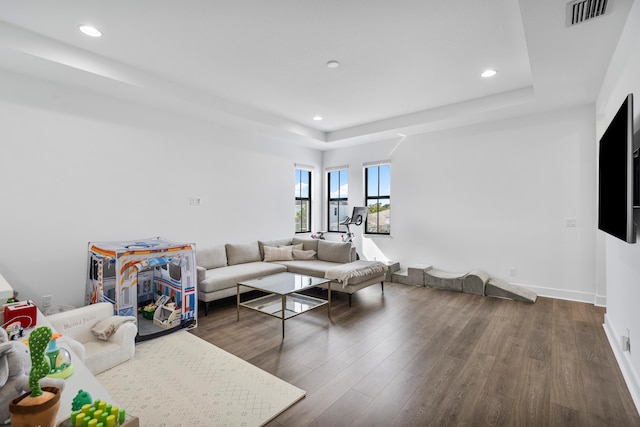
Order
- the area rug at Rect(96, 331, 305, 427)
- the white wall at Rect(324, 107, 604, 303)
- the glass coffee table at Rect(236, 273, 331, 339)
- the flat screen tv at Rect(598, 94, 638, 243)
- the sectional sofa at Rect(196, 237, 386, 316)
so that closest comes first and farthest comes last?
the flat screen tv at Rect(598, 94, 638, 243), the area rug at Rect(96, 331, 305, 427), the glass coffee table at Rect(236, 273, 331, 339), the sectional sofa at Rect(196, 237, 386, 316), the white wall at Rect(324, 107, 604, 303)

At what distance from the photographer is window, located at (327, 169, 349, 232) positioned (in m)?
7.09

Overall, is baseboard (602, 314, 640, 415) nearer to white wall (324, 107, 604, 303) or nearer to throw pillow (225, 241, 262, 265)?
white wall (324, 107, 604, 303)

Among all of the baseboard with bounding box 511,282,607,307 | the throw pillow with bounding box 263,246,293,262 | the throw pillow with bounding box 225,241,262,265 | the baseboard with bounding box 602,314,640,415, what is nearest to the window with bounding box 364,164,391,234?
the throw pillow with bounding box 263,246,293,262

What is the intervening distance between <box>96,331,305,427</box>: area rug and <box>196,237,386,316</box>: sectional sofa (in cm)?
119

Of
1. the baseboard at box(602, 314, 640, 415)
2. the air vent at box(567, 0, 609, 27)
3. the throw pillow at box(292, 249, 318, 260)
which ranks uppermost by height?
the air vent at box(567, 0, 609, 27)

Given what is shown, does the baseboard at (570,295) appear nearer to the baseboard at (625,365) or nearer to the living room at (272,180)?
the living room at (272,180)

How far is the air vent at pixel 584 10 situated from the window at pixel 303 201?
5169mm

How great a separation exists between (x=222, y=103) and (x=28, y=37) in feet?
6.86

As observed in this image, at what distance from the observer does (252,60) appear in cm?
341

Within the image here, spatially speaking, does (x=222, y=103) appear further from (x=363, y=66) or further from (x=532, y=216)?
(x=532, y=216)

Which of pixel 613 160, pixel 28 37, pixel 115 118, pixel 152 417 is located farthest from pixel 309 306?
pixel 28 37

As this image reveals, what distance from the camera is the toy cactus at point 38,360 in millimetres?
909

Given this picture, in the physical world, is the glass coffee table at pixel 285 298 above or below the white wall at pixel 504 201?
below

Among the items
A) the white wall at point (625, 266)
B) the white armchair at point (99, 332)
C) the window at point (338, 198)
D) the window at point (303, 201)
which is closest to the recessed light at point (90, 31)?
the white armchair at point (99, 332)
